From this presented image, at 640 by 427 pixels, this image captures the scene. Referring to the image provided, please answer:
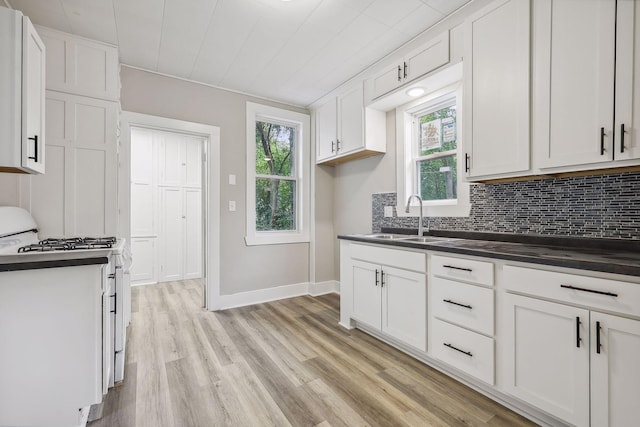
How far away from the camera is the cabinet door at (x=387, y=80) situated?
8.43ft

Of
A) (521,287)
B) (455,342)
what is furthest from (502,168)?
(455,342)

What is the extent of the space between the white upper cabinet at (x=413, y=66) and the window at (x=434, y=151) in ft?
0.37

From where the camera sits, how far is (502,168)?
1.84m

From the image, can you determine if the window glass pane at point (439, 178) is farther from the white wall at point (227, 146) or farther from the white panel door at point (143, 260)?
the white panel door at point (143, 260)

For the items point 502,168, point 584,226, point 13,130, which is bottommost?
point 584,226

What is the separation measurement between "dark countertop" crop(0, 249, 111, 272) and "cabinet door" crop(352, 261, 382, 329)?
5.99 ft

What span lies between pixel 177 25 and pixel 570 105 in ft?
8.75

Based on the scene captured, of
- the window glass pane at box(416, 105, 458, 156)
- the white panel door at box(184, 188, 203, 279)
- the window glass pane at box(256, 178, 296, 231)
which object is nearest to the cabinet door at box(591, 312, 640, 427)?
the window glass pane at box(416, 105, 458, 156)

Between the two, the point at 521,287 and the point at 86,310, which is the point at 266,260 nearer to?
the point at 86,310

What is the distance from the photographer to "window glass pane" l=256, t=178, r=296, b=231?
3717 millimetres

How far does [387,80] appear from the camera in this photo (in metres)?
2.68

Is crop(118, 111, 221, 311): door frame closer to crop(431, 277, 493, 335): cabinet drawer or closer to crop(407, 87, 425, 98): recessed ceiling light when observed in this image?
crop(407, 87, 425, 98): recessed ceiling light

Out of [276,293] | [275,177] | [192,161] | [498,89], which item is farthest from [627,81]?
[192,161]

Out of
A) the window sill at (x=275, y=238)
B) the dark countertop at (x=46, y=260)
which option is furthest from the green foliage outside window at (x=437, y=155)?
the dark countertop at (x=46, y=260)
